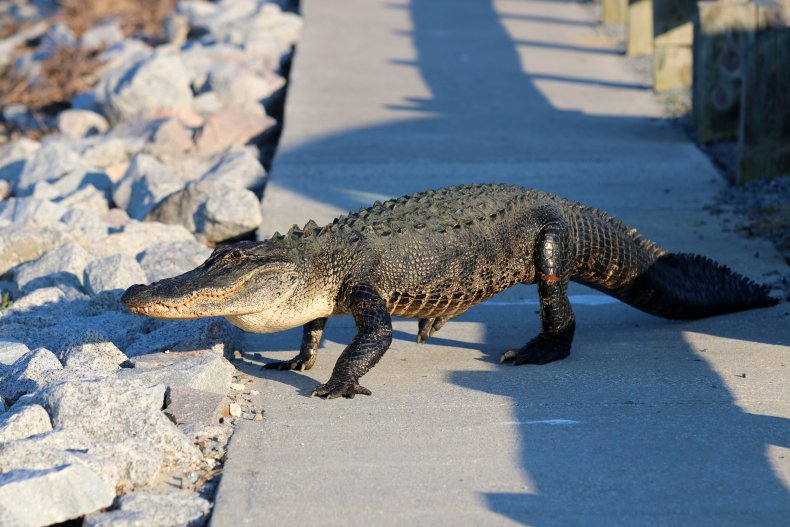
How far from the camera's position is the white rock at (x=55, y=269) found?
7.68 metres

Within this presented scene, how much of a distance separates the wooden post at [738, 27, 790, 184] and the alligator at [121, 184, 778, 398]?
11.1ft

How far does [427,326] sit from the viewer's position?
6582mm

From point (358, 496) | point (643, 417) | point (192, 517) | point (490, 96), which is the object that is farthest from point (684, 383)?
point (490, 96)

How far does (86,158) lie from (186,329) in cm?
586

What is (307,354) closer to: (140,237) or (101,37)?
(140,237)

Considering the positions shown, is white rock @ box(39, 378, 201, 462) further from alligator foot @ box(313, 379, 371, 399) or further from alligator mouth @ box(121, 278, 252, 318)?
alligator foot @ box(313, 379, 371, 399)

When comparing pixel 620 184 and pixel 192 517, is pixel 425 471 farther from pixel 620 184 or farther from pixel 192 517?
pixel 620 184

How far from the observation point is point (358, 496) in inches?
171

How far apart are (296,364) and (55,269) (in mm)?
2581

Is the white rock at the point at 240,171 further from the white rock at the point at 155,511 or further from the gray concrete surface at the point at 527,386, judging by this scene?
the white rock at the point at 155,511

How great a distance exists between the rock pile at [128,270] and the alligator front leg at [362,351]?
424 millimetres

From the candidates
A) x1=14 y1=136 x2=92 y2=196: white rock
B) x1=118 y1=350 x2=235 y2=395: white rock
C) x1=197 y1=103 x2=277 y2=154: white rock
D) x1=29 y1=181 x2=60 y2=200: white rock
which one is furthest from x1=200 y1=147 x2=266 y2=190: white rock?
x1=118 y1=350 x2=235 y2=395: white rock

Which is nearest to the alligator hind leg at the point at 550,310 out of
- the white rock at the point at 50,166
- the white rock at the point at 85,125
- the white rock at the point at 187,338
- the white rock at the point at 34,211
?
the white rock at the point at 187,338

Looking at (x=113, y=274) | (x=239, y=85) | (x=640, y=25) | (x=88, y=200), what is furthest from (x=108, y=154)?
(x=640, y=25)
